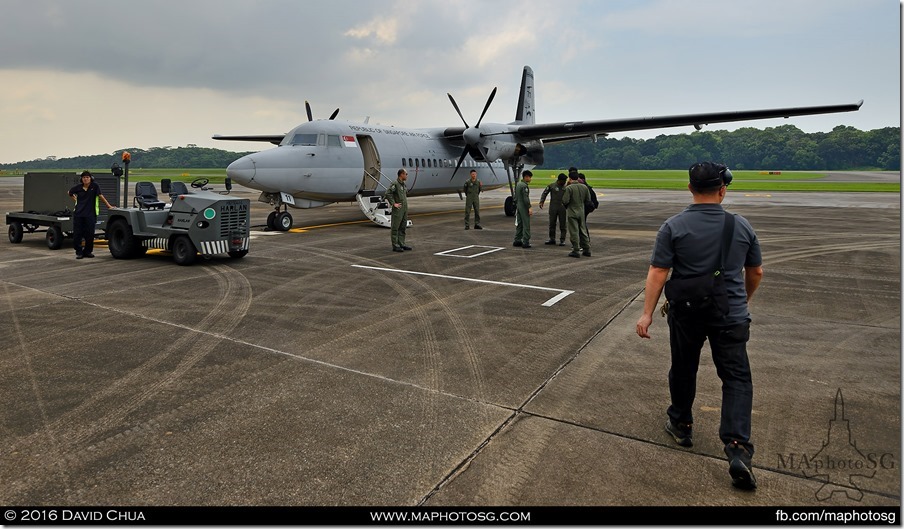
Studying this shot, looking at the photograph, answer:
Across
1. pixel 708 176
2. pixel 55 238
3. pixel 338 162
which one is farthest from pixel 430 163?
pixel 708 176

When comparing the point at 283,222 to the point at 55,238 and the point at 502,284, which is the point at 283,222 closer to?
the point at 55,238

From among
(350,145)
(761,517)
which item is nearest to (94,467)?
(761,517)

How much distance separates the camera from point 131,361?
16.3 ft

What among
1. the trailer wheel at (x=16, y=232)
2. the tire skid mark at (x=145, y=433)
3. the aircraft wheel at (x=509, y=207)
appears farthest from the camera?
the aircraft wheel at (x=509, y=207)

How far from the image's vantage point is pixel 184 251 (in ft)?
32.7

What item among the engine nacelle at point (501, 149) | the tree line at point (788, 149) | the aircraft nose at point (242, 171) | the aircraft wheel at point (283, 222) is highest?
the tree line at point (788, 149)

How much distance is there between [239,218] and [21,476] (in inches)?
306

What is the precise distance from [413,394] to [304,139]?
12692 mm

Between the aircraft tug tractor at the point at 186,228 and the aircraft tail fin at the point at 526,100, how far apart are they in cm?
1670

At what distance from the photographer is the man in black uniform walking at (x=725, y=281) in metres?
3.14

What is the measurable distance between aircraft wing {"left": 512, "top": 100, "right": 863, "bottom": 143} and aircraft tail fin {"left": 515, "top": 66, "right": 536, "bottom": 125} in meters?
3.03

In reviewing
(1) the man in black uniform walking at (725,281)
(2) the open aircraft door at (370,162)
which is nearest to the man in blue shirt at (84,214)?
(2) the open aircraft door at (370,162)

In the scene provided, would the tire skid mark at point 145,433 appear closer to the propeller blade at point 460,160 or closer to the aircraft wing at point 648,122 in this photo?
the aircraft wing at point 648,122

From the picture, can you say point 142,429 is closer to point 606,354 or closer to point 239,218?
point 606,354
